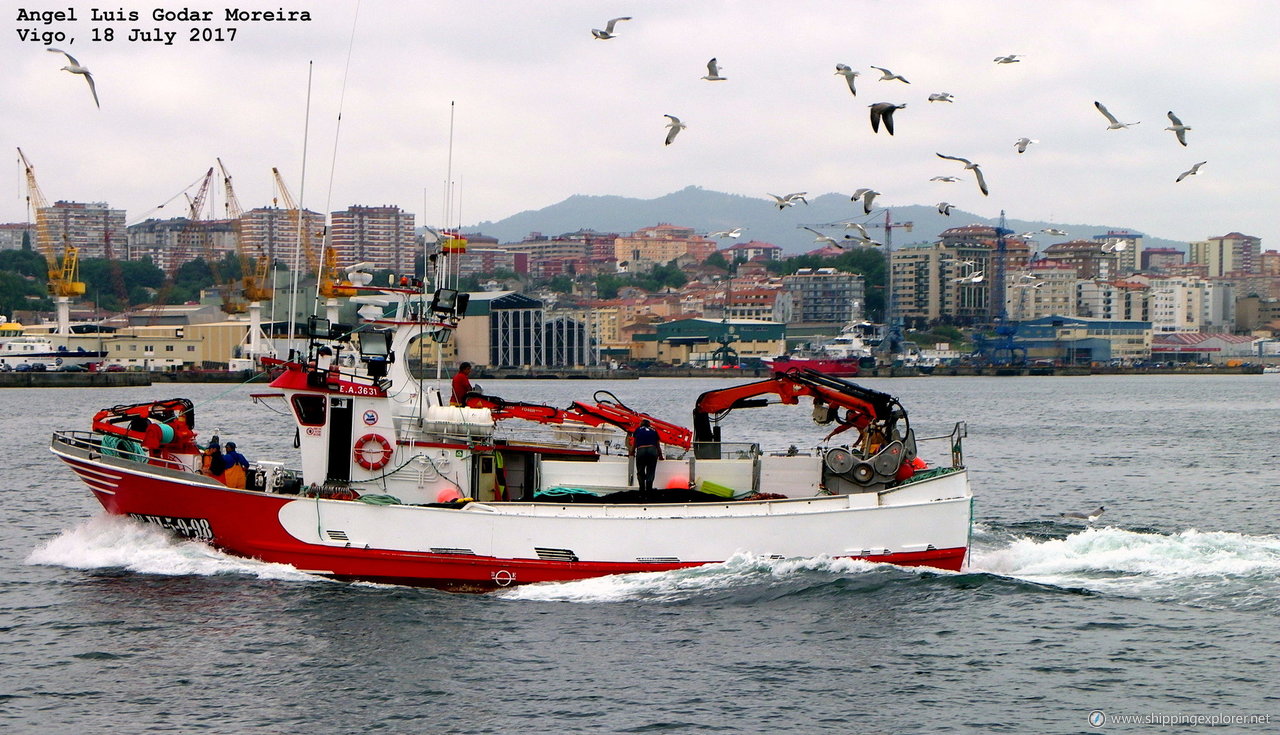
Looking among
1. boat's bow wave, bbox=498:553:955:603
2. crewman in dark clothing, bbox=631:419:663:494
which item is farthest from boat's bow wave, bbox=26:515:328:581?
crewman in dark clothing, bbox=631:419:663:494

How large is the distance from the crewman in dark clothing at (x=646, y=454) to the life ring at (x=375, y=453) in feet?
12.0

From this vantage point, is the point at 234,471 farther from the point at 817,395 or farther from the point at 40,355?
the point at 40,355

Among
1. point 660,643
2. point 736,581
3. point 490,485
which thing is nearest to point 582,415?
point 490,485

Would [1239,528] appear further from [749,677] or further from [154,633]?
[154,633]

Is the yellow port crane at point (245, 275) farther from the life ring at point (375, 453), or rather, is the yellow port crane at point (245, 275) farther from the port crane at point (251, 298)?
the life ring at point (375, 453)

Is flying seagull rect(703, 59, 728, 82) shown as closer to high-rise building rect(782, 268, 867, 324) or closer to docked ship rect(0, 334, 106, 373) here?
docked ship rect(0, 334, 106, 373)

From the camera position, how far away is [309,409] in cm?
1967

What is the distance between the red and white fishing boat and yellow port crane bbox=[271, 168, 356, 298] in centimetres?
54

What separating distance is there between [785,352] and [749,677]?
147303 mm

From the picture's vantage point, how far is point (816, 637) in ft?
55.8

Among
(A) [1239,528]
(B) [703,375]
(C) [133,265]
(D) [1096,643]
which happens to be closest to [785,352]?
(B) [703,375]

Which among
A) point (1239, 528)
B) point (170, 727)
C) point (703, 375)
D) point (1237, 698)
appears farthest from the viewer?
point (703, 375)

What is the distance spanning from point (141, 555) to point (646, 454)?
7.99 m

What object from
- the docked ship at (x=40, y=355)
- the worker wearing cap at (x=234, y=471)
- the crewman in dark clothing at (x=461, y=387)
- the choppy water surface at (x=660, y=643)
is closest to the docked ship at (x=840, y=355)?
the docked ship at (x=40, y=355)
